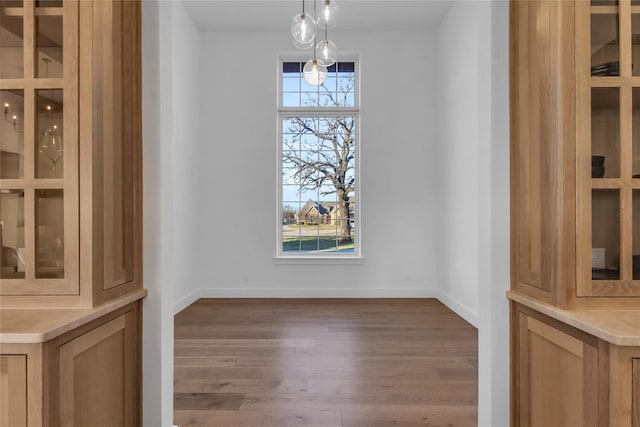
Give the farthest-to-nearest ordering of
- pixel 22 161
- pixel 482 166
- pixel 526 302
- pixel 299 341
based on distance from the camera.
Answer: pixel 299 341 < pixel 482 166 < pixel 526 302 < pixel 22 161

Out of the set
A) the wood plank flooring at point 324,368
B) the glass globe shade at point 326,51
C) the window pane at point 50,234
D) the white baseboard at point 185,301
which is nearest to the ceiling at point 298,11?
the glass globe shade at point 326,51

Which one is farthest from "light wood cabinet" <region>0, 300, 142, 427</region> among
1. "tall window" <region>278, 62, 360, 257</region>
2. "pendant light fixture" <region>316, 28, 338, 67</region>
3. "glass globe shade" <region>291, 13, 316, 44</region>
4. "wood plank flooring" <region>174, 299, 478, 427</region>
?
"tall window" <region>278, 62, 360, 257</region>

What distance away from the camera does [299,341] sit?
10.7 ft

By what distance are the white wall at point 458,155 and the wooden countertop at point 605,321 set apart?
2489 mm

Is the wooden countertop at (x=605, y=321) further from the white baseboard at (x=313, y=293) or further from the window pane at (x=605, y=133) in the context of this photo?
the white baseboard at (x=313, y=293)

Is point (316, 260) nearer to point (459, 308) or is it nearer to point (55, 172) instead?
point (459, 308)

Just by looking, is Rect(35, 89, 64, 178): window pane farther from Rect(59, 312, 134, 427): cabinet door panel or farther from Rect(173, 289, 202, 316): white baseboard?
Rect(173, 289, 202, 316): white baseboard

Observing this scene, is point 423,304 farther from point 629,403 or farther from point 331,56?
point 629,403

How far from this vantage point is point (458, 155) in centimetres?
420

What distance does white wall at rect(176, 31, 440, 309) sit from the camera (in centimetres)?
493

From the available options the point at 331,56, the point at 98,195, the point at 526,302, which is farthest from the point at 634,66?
the point at 331,56

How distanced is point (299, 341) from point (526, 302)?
2237 mm

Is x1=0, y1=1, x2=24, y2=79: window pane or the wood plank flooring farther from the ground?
x1=0, y1=1, x2=24, y2=79: window pane

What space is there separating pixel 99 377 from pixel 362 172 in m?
4.05
